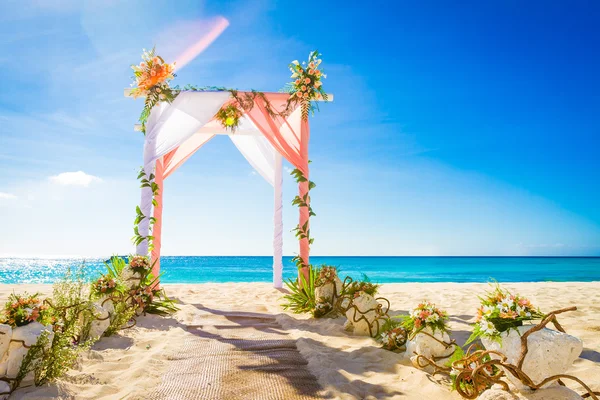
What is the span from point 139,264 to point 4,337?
308cm

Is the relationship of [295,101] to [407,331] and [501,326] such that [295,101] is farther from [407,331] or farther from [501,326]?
[501,326]

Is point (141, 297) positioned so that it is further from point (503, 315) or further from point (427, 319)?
point (503, 315)

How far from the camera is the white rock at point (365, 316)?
3.93 metres

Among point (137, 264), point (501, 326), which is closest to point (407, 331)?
point (501, 326)

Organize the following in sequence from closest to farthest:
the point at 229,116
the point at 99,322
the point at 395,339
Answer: the point at 395,339 → the point at 99,322 → the point at 229,116

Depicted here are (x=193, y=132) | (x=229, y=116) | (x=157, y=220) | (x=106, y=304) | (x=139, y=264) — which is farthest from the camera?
(x=229, y=116)

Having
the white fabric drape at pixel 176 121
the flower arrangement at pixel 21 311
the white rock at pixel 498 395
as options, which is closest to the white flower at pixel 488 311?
the white rock at pixel 498 395

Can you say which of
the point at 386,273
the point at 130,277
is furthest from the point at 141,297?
the point at 386,273

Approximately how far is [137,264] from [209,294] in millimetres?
2564

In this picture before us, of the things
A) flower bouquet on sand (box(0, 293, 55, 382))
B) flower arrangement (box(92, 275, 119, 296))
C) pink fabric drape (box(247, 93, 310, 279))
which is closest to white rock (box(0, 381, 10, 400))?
flower bouquet on sand (box(0, 293, 55, 382))

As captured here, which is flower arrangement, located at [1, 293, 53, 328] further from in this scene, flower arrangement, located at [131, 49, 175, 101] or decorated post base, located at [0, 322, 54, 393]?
flower arrangement, located at [131, 49, 175, 101]

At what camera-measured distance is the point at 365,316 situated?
3924 millimetres

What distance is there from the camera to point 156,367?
281 centimetres

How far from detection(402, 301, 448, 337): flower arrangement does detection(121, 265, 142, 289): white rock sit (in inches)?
149
